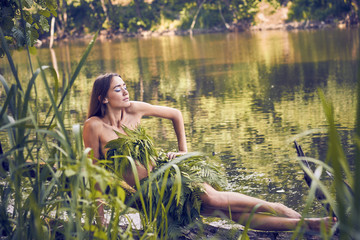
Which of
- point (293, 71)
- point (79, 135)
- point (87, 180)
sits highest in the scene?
point (79, 135)

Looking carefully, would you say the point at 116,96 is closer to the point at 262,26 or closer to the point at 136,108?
the point at 136,108

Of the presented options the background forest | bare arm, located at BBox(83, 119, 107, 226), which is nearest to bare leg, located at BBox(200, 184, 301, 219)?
bare arm, located at BBox(83, 119, 107, 226)

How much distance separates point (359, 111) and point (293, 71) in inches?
476

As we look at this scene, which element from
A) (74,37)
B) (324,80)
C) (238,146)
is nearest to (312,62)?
(324,80)

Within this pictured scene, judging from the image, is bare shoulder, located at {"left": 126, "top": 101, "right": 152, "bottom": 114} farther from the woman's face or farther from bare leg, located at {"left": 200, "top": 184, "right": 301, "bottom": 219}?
bare leg, located at {"left": 200, "top": 184, "right": 301, "bottom": 219}

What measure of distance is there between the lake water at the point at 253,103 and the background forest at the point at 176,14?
52.9 ft

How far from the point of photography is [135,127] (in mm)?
3461

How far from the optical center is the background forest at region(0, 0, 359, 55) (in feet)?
116

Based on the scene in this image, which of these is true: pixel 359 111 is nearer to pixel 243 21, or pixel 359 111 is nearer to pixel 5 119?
pixel 5 119

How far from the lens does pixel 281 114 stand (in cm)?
784

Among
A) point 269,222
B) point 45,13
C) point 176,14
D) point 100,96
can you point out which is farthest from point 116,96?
point 176,14

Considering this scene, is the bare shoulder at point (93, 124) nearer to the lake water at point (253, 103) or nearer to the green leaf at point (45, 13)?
the green leaf at point (45, 13)

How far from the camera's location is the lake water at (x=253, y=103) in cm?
513

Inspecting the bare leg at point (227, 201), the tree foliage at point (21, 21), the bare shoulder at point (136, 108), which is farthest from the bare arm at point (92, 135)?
the bare leg at point (227, 201)
